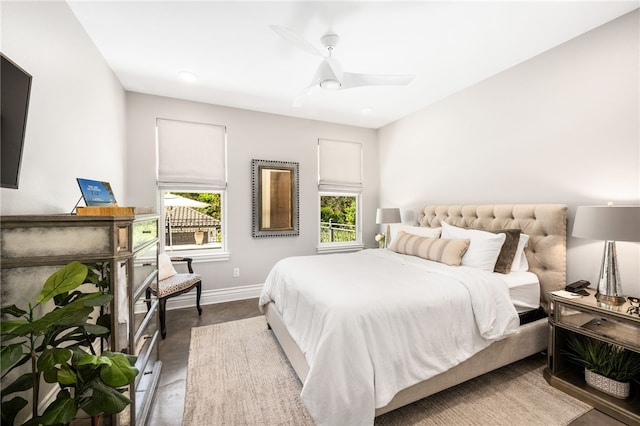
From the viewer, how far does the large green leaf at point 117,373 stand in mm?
955

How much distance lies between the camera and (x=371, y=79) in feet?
7.91

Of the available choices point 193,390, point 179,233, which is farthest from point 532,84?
point 179,233

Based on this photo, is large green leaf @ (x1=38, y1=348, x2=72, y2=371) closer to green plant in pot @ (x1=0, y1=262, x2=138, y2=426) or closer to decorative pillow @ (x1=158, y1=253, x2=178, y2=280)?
green plant in pot @ (x1=0, y1=262, x2=138, y2=426)

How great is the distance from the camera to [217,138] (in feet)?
12.5

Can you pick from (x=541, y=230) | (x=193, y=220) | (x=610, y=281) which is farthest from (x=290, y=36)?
(x=193, y=220)

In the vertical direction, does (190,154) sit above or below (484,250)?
above

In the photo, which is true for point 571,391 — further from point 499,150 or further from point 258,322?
point 258,322

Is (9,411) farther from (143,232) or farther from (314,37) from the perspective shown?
(314,37)

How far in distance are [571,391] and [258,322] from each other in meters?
2.80

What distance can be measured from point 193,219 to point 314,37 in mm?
2900

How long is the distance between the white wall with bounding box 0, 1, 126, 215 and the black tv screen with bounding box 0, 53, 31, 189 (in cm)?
26

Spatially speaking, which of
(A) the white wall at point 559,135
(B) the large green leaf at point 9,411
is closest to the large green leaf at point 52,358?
(B) the large green leaf at point 9,411

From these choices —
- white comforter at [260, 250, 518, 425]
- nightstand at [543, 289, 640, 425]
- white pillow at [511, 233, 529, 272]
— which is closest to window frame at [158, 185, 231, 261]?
white comforter at [260, 250, 518, 425]

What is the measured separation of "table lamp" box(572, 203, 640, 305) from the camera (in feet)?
5.61
